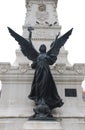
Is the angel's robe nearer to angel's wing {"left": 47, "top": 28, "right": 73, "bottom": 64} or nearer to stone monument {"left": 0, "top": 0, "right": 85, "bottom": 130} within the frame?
angel's wing {"left": 47, "top": 28, "right": 73, "bottom": 64}

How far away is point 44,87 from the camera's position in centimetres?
983

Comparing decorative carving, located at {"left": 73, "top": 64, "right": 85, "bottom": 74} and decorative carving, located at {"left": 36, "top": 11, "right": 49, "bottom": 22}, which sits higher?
decorative carving, located at {"left": 36, "top": 11, "right": 49, "bottom": 22}

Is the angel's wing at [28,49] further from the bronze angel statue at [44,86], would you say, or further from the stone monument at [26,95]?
the stone monument at [26,95]

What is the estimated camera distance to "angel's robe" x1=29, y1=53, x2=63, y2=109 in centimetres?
985

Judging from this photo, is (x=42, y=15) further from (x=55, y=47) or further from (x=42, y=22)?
(x=55, y=47)

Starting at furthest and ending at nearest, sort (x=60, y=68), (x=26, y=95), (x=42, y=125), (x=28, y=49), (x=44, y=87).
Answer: (x=60, y=68) → (x=28, y=49) → (x=26, y=95) → (x=44, y=87) → (x=42, y=125)

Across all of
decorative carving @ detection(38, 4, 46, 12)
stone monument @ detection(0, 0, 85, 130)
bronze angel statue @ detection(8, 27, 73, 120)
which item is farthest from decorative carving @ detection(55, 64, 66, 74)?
decorative carving @ detection(38, 4, 46, 12)

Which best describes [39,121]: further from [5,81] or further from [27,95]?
[5,81]

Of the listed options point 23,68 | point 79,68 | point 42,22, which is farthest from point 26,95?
point 42,22

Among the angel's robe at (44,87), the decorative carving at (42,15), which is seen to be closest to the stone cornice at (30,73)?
the angel's robe at (44,87)

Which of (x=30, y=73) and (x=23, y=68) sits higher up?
(x=23, y=68)

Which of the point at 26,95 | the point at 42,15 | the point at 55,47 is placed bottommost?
the point at 26,95

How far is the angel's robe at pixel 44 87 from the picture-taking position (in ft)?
32.3

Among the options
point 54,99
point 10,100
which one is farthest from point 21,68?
point 54,99
